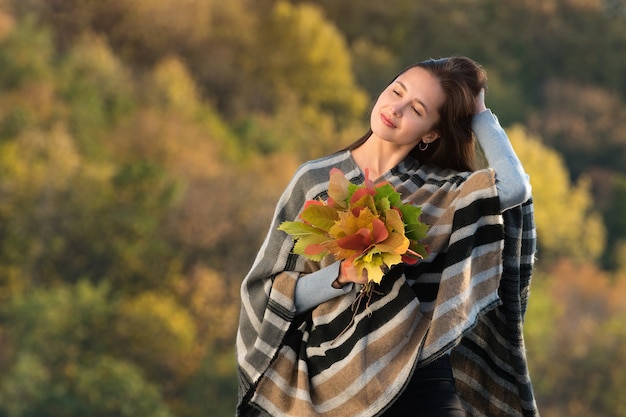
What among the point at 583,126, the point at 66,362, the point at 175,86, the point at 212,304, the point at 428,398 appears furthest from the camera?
the point at 583,126

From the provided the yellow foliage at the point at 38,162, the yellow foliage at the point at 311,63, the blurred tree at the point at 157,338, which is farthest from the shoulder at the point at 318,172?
the yellow foliage at the point at 311,63

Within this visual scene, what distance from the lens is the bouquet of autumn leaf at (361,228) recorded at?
3004 millimetres

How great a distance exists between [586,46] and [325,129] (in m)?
17.4

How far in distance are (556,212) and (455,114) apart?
143ft

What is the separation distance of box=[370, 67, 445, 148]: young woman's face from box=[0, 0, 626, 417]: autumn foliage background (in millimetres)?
17298

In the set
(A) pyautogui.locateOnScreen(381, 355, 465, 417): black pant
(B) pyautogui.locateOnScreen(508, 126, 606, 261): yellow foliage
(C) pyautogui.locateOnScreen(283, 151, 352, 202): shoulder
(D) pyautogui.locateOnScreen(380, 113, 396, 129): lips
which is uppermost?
(B) pyautogui.locateOnScreen(508, 126, 606, 261): yellow foliage

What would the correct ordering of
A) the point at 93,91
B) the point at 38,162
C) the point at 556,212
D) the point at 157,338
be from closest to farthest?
the point at 157,338 < the point at 38,162 < the point at 93,91 < the point at 556,212

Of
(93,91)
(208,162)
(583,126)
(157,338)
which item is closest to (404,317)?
(157,338)

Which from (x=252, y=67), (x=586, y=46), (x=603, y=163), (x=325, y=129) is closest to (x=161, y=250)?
(x=325, y=129)

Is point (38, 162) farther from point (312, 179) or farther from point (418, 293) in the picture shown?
point (418, 293)

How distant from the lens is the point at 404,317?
3.16 m

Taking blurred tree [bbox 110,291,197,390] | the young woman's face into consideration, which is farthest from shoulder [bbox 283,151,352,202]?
blurred tree [bbox 110,291,197,390]

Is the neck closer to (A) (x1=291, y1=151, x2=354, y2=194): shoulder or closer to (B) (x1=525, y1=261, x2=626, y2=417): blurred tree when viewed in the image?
(A) (x1=291, y1=151, x2=354, y2=194): shoulder

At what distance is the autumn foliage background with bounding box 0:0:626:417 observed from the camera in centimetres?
3148
